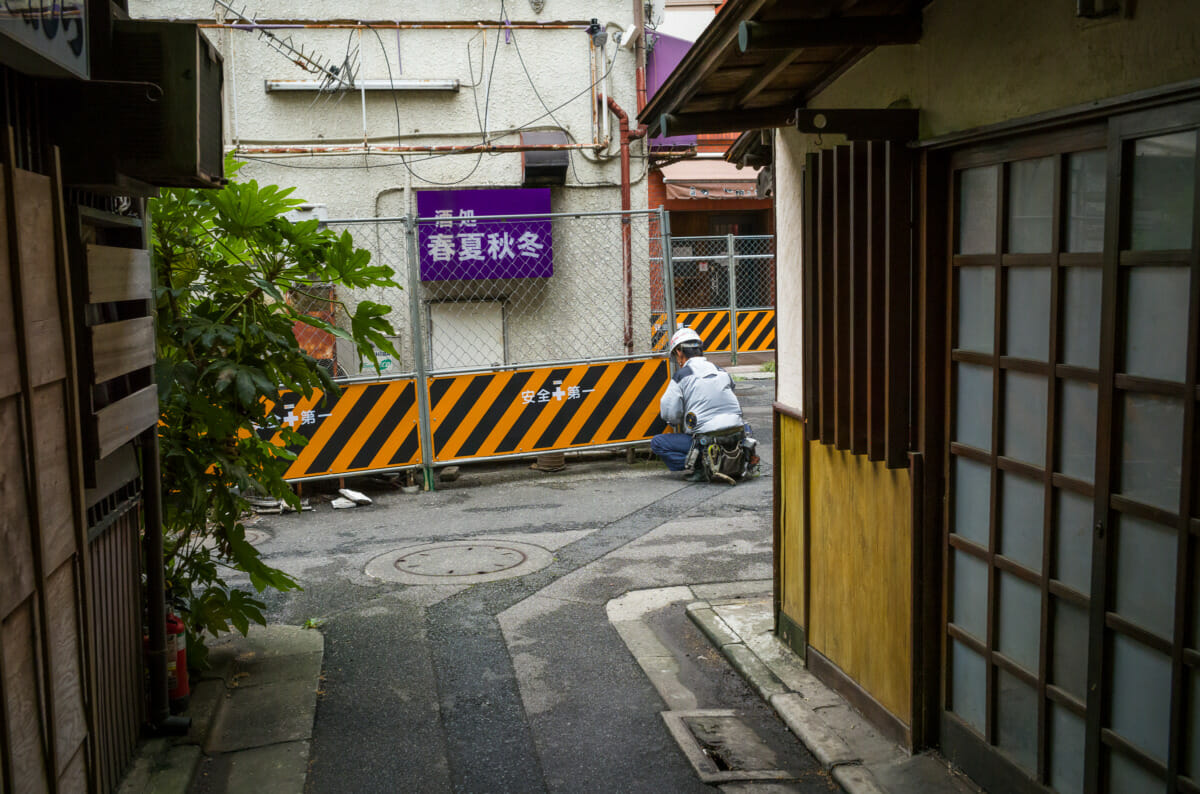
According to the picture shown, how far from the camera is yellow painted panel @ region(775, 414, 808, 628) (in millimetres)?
5871

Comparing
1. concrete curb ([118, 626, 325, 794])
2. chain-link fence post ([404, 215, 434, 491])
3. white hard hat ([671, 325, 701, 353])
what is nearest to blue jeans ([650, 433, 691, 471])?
white hard hat ([671, 325, 701, 353])

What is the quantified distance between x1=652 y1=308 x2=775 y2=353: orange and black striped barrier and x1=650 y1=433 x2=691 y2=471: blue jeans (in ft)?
25.0

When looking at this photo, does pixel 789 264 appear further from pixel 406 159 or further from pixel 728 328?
pixel 728 328

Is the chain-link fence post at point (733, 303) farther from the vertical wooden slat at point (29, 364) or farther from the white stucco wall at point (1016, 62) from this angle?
the vertical wooden slat at point (29, 364)

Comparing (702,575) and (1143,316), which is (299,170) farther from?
(1143,316)

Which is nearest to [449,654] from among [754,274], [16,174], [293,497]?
[293,497]

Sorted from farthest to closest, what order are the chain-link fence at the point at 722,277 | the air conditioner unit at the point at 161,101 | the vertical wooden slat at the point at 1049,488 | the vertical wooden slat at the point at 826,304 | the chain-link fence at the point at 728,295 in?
the chain-link fence at the point at 722,277, the chain-link fence at the point at 728,295, the vertical wooden slat at the point at 826,304, the air conditioner unit at the point at 161,101, the vertical wooden slat at the point at 1049,488

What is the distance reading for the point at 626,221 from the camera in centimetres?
1228

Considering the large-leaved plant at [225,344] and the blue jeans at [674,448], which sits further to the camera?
the blue jeans at [674,448]

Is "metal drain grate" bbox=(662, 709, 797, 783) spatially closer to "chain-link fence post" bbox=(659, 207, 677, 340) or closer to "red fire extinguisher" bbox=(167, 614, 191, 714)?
"red fire extinguisher" bbox=(167, 614, 191, 714)

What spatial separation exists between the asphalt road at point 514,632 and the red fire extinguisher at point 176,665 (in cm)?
70

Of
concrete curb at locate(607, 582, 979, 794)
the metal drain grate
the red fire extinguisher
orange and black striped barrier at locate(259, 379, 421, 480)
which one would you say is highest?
orange and black striped barrier at locate(259, 379, 421, 480)

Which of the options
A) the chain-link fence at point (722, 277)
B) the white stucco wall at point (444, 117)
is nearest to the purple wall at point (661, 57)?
the white stucco wall at point (444, 117)

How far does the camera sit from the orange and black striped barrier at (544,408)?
10680 millimetres
